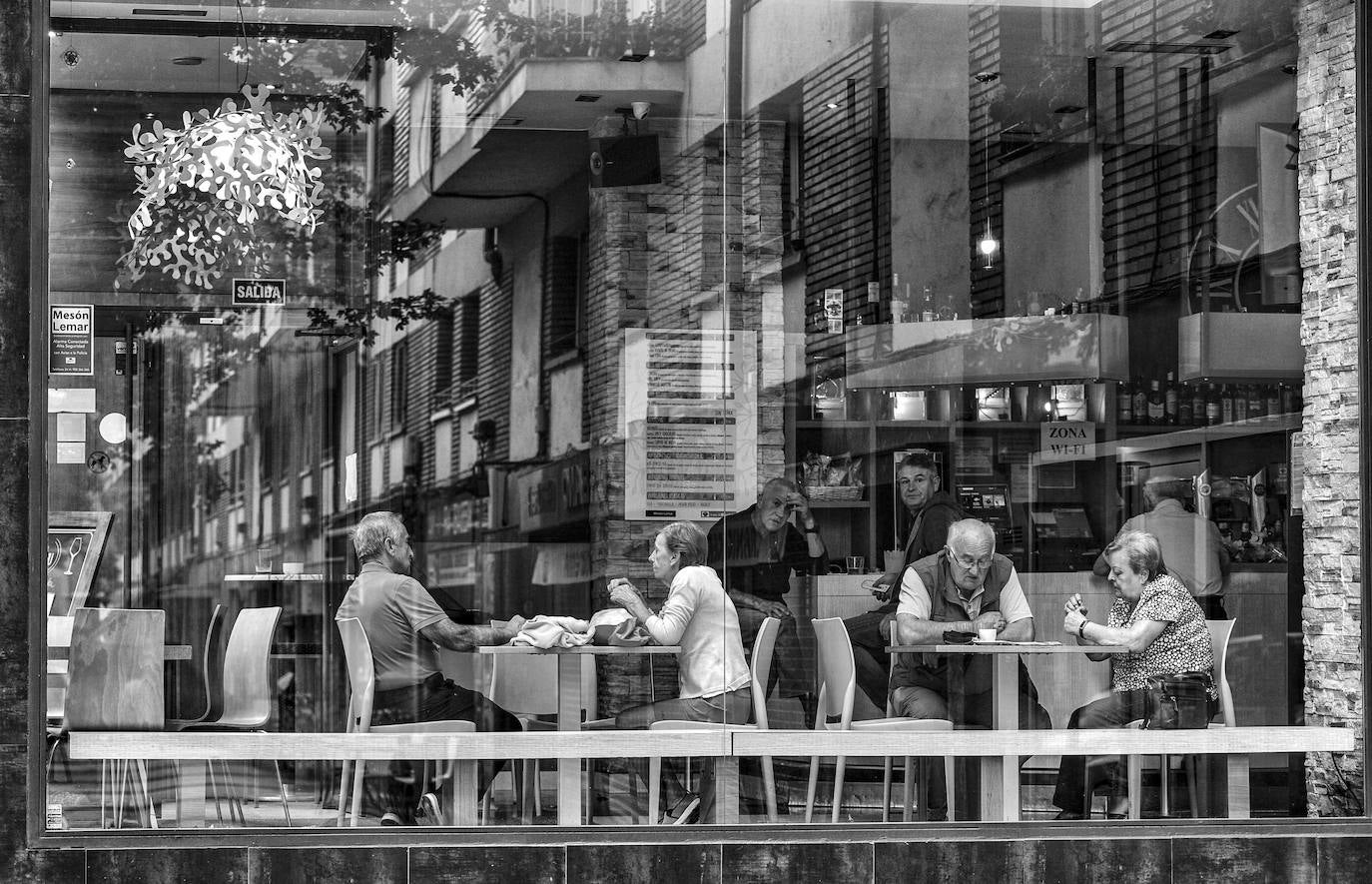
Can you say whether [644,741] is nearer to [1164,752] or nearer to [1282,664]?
[1164,752]

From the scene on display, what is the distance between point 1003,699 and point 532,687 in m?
1.56

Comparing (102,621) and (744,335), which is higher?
(744,335)

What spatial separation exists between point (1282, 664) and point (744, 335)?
10.00ft

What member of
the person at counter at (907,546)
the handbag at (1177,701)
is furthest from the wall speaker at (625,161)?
the handbag at (1177,701)

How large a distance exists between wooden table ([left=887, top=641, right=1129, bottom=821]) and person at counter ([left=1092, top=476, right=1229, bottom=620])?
0.64m

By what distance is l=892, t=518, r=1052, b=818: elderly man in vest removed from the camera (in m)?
5.86

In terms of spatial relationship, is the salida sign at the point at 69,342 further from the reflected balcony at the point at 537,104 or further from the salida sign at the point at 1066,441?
the salida sign at the point at 1066,441

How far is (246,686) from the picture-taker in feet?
19.6

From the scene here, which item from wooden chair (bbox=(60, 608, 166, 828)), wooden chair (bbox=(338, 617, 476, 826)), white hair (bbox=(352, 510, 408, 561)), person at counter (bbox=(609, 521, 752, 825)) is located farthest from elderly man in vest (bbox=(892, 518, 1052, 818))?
wooden chair (bbox=(60, 608, 166, 828))

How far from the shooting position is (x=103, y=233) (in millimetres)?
6031

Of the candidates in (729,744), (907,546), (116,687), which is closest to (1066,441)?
(907,546)

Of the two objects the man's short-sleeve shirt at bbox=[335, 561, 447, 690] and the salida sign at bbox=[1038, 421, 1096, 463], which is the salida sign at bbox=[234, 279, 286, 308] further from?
the salida sign at bbox=[1038, 421, 1096, 463]

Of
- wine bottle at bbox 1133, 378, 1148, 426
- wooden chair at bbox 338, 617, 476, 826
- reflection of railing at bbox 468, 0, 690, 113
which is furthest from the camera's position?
wine bottle at bbox 1133, 378, 1148, 426

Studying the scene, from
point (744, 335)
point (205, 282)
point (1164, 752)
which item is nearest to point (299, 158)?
point (205, 282)
